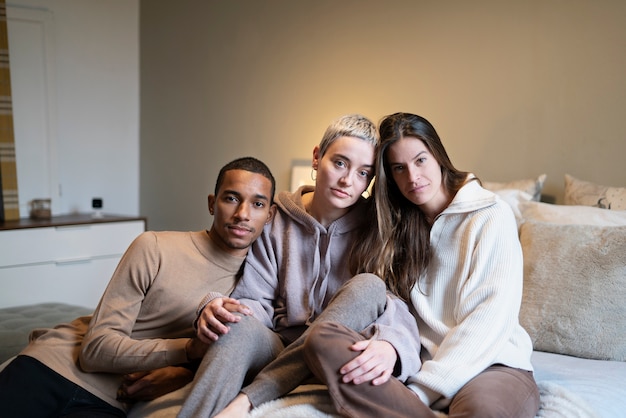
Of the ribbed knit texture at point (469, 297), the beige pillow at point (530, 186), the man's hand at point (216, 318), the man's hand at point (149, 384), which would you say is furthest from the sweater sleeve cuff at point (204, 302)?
the beige pillow at point (530, 186)

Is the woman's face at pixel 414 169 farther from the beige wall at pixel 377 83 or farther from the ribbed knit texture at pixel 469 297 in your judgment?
the beige wall at pixel 377 83

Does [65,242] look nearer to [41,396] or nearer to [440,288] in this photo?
[41,396]

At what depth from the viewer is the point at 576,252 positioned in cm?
198

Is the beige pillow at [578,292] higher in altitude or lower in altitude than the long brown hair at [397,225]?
lower

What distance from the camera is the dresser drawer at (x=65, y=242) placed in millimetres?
3439

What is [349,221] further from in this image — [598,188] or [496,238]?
[598,188]

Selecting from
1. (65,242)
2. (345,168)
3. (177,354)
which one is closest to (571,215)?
(345,168)

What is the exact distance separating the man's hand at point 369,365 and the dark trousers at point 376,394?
13 millimetres

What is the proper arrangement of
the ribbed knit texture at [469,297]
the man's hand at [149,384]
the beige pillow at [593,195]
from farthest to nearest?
1. the beige pillow at [593,195]
2. the man's hand at [149,384]
3. the ribbed knit texture at [469,297]

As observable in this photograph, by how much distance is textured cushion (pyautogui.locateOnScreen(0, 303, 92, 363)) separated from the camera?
217cm

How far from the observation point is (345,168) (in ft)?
5.76

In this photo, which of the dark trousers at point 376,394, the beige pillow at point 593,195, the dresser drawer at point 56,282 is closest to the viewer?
the dark trousers at point 376,394

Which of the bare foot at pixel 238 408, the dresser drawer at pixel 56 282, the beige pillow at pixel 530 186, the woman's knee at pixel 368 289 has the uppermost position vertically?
the beige pillow at pixel 530 186

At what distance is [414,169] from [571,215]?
0.80 metres
